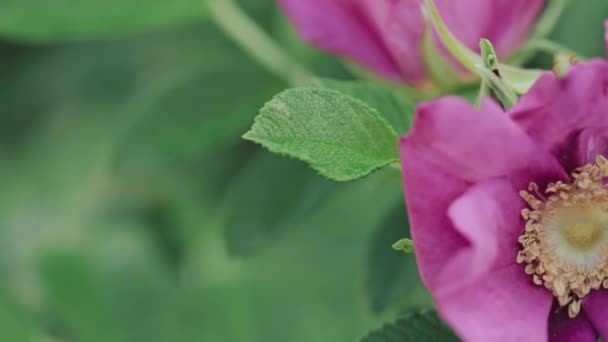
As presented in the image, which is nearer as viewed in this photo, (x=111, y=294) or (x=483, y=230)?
(x=483, y=230)

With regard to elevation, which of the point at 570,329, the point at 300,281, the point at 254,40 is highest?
the point at 254,40

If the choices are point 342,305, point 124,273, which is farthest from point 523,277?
point 124,273

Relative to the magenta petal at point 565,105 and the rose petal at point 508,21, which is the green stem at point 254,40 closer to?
the rose petal at point 508,21

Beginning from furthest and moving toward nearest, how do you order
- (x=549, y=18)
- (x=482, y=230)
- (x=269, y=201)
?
(x=269, y=201) → (x=549, y=18) → (x=482, y=230)

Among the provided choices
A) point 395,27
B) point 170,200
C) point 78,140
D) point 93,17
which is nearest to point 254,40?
point 93,17

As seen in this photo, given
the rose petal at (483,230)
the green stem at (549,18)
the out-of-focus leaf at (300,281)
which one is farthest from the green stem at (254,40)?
the rose petal at (483,230)

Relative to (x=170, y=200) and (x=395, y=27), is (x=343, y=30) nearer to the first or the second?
(x=395, y=27)

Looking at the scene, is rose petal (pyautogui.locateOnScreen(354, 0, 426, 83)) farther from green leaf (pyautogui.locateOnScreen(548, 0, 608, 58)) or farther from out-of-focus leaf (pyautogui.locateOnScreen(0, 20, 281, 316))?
out-of-focus leaf (pyautogui.locateOnScreen(0, 20, 281, 316))
